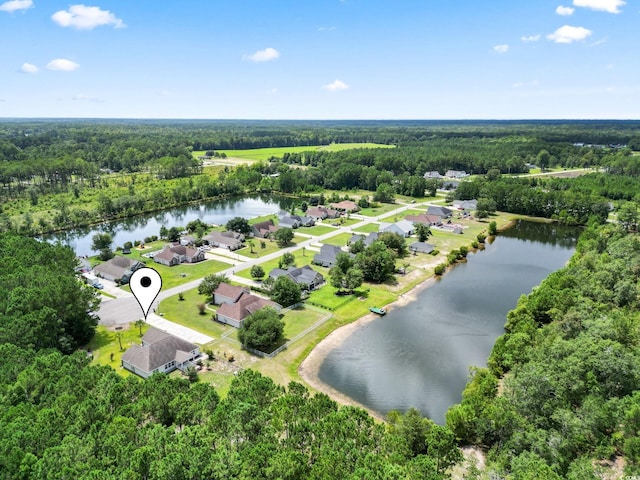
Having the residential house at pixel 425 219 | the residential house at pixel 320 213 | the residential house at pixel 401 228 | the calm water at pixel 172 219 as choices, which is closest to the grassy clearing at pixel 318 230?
the residential house at pixel 320 213

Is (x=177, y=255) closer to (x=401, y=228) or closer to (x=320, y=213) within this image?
(x=320, y=213)

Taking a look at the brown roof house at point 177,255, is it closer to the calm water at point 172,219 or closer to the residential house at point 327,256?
the calm water at point 172,219

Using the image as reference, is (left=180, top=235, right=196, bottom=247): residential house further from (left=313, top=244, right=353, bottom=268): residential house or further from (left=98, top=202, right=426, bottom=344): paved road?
(left=313, top=244, right=353, bottom=268): residential house

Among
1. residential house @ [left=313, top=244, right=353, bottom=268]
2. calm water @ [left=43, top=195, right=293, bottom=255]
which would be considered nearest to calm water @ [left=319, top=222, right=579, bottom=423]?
residential house @ [left=313, top=244, right=353, bottom=268]

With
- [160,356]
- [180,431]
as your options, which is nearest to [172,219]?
[160,356]

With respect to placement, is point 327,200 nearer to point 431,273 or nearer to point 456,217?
point 456,217

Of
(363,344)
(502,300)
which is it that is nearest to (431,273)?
(502,300)
